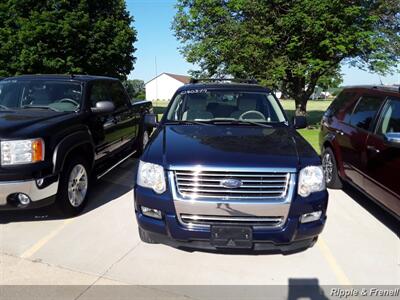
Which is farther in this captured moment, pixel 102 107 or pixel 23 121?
pixel 102 107

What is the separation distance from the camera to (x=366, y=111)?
219 inches

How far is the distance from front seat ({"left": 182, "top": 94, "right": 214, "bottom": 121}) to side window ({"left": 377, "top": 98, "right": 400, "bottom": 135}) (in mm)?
2193

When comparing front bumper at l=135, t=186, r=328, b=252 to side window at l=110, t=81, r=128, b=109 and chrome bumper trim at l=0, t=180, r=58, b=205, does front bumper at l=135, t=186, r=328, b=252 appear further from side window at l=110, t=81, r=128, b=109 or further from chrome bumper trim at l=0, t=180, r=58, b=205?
side window at l=110, t=81, r=128, b=109

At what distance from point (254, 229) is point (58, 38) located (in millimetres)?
23641

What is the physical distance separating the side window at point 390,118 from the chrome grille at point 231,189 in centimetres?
213

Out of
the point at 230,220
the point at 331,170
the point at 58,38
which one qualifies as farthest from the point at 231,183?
the point at 58,38

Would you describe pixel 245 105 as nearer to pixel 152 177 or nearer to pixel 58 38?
pixel 152 177

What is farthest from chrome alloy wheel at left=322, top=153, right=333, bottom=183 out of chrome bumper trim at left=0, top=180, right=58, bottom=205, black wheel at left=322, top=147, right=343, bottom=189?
chrome bumper trim at left=0, top=180, right=58, bottom=205

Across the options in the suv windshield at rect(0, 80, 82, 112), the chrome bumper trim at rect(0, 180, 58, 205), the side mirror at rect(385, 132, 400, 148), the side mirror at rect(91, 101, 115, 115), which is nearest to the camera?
the side mirror at rect(385, 132, 400, 148)

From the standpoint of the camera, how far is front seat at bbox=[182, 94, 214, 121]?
199 inches

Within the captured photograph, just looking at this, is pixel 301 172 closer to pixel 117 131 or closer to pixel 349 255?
pixel 349 255

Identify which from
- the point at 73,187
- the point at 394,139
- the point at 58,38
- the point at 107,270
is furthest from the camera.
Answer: the point at 58,38

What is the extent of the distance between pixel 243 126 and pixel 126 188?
8.71 feet

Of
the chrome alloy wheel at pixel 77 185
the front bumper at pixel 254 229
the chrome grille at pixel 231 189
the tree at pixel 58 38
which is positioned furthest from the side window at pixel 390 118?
the tree at pixel 58 38
